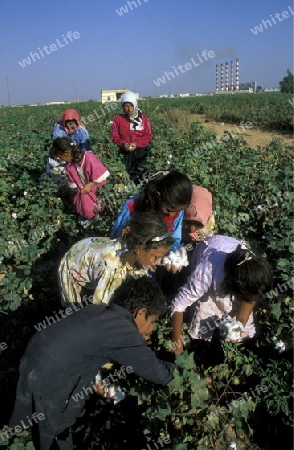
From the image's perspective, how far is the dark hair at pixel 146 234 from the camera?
2002 mm

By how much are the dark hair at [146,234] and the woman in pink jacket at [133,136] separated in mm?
3113

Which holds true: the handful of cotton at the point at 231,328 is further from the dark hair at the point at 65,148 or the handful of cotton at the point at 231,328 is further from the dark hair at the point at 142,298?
the dark hair at the point at 65,148

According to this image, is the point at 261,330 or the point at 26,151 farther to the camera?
the point at 26,151

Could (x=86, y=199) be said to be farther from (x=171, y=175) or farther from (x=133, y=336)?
(x=133, y=336)

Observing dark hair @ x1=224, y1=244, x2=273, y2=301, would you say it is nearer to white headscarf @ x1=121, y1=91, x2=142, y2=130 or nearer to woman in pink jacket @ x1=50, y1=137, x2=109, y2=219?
woman in pink jacket @ x1=50, y1=137, x2=109, y2=219

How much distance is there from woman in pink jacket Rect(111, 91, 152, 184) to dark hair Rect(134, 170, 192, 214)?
2.70 meters

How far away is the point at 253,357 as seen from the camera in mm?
2217

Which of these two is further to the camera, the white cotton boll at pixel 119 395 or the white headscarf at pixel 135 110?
the white headscarf at pixel 135 110

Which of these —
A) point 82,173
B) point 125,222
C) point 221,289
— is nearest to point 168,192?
point 125,222

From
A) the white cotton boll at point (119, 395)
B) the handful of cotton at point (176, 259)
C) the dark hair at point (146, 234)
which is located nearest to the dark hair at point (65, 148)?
the handful of cotton at point (176, 259)

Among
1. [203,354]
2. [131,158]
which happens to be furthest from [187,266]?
[131,158]

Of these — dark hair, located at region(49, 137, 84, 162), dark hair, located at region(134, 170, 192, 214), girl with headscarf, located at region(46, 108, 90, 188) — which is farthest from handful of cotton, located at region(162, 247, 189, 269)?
girl with headscarf, located at region(46, 108, 90, 188)

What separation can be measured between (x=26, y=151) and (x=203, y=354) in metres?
5.34

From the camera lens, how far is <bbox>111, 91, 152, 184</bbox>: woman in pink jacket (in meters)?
5.16
